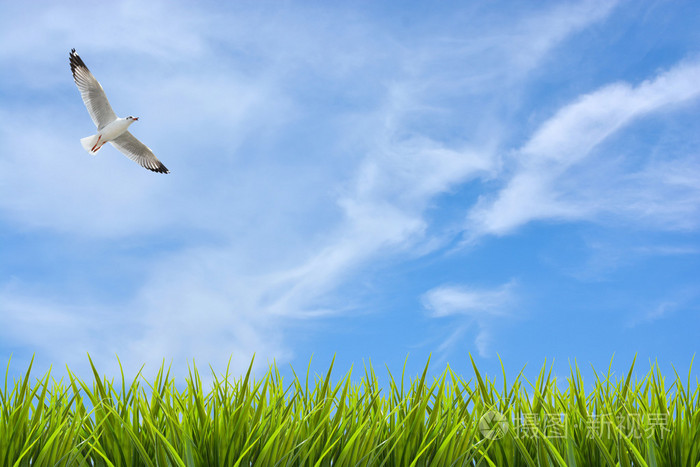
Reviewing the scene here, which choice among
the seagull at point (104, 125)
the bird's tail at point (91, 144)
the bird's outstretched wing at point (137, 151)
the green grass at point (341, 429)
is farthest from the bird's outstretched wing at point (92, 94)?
the green grass at point (341, 429)

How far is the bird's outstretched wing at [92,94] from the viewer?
59.9 feet

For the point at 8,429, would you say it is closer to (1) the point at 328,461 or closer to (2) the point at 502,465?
(1) the point at 328,461

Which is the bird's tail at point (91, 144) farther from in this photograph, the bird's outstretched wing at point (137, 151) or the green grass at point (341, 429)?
the green grass at point (341, 429)

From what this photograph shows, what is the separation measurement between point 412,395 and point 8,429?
3.31 metres

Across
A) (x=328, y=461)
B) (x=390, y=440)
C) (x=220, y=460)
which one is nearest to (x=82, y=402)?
(x=220, y=460)

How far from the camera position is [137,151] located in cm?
1998

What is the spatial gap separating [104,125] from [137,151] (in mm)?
1418

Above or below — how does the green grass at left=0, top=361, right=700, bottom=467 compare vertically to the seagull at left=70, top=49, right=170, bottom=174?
below

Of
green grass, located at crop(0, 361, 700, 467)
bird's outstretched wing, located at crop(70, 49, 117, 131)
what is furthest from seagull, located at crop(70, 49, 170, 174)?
green grass, located at crop(0, 361, 700, 467)

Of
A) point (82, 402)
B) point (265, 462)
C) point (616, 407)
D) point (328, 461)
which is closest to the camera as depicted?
point (265, 462)

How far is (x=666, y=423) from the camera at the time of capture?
→ 520cm

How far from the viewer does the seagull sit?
18312 millimetres

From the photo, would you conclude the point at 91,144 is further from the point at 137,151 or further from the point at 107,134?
the point at 137,151

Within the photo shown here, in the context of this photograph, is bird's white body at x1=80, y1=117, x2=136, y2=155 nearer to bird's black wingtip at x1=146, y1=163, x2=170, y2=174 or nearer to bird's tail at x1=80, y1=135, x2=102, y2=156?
bird's tail at x1=80, y1=135, x2=102, y2=156
